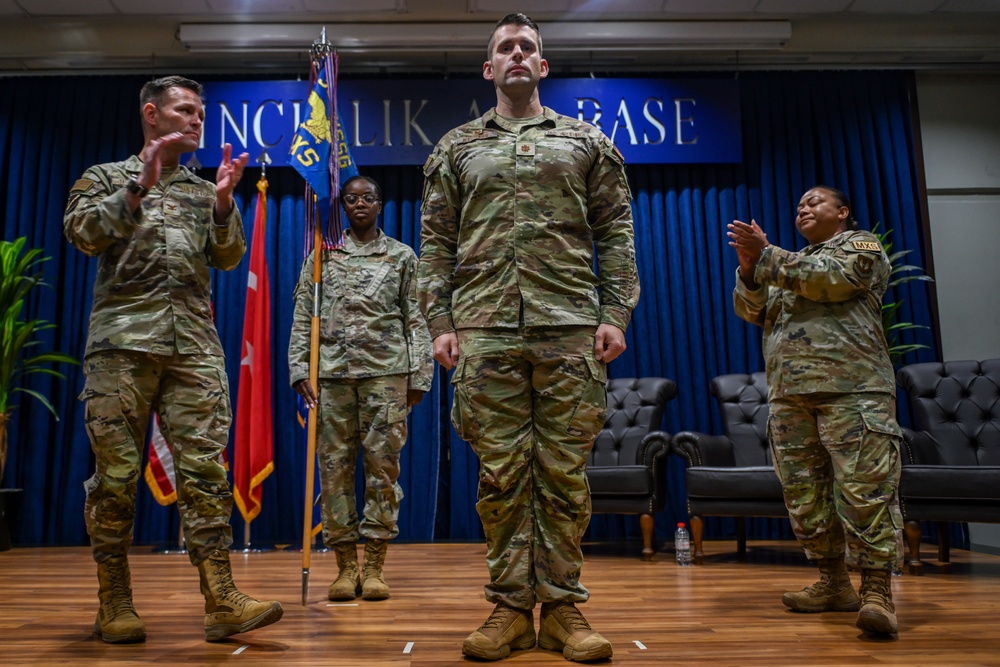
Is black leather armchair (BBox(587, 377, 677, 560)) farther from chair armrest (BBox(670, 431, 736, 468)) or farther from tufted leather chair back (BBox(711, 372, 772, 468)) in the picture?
tufted leather chair back (BBox(711, 372, 772, 468))

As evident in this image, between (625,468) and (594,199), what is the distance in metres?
2.68

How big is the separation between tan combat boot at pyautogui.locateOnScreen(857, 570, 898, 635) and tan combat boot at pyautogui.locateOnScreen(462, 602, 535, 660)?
0.96 meters

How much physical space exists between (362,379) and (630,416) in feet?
7.75

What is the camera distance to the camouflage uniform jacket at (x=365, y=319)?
130 inches

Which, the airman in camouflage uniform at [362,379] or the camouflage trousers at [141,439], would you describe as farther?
the airman in camouflage uniform at [362,379]

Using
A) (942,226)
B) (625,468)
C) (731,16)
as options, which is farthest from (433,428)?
(942,226)

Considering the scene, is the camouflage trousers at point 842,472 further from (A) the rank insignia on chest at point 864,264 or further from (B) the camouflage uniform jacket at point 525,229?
(B) the camouflage uniform jacket at point 525,229

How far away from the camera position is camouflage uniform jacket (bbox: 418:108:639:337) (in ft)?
7.01

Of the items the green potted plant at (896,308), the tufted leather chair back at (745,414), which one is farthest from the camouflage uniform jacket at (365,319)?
the green potted plant at (896,308)

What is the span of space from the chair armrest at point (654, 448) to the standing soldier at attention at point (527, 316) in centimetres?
256

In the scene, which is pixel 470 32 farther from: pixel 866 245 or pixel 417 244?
pixel 866 245

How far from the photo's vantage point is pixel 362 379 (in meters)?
3.30

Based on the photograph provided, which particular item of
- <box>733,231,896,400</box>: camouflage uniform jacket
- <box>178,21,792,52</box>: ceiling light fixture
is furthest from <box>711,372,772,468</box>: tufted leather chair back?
<box>178,21,792,52</box>: ceiling light fixture

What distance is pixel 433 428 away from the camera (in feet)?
18.6
